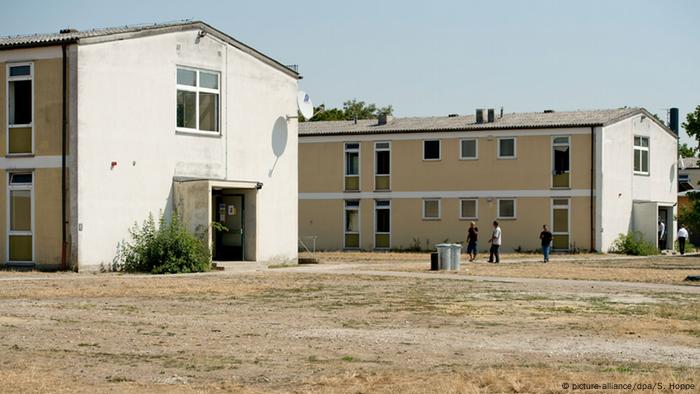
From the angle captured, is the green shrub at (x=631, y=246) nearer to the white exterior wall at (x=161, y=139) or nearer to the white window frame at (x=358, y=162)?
the white window frame at (x=358, y=162)

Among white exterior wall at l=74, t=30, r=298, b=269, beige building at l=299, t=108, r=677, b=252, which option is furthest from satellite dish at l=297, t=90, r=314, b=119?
beige building at l=299, t=108, r=677, b=252

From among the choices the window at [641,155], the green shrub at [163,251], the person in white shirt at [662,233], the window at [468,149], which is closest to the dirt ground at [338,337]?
the green shrub at [163,251]

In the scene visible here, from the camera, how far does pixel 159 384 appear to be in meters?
12.0

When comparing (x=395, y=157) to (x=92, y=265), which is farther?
(x=395, y=157)

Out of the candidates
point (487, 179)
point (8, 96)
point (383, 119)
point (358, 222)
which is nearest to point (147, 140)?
point (8, 96)

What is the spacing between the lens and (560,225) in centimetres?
5588

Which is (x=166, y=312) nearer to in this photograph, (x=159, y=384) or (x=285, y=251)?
(x=159, y=384)

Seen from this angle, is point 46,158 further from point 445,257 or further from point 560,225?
point 560,225

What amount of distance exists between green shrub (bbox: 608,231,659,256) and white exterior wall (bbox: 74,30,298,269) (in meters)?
21.5

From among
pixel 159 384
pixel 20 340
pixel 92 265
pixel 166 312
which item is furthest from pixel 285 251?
pixel 159 384

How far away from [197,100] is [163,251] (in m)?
5.40

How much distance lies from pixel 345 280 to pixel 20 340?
1541cm

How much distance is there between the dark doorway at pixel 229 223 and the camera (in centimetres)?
3706

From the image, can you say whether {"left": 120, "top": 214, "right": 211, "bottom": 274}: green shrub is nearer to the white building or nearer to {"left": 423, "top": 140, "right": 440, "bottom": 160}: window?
the white building
